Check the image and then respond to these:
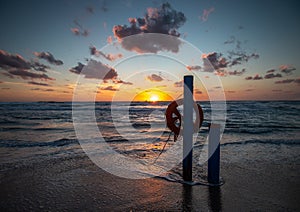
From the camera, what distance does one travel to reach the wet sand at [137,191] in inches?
122

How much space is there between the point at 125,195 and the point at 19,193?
217 cm

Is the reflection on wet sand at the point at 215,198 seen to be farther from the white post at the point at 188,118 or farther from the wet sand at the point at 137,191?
the white post at the point at 188,118

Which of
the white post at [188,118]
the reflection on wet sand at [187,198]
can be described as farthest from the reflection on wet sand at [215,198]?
the white post at [188,118]

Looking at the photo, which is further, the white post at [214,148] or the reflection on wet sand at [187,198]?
the white post at [214,148]

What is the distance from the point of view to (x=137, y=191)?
365cm

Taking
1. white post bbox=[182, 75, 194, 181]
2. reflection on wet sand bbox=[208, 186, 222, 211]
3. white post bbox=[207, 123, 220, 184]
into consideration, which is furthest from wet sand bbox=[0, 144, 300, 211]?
white post bbox=[182, 75, 194, 181]

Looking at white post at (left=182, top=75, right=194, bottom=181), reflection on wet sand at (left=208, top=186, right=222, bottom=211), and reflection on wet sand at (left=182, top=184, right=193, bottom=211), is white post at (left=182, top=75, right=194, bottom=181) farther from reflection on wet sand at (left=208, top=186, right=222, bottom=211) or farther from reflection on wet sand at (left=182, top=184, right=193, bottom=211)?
reflection on wet sand at (left=208, top=186, right=222, bottom=211)

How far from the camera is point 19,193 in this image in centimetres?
352

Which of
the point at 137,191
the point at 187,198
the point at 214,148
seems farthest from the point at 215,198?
the point at 137,191

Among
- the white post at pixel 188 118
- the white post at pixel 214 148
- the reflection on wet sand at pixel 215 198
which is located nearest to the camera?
the reflection on wet sand at pixel 215 198

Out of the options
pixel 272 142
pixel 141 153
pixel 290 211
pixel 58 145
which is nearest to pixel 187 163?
pixel 290 211

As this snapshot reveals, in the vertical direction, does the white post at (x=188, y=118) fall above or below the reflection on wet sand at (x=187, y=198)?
above

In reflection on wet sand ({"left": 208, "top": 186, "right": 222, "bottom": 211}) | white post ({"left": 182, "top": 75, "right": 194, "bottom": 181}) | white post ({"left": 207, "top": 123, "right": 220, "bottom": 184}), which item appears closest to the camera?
reflection on wet sand ({"left": 208, "top": 186, "right": 222, "bottom": 211})

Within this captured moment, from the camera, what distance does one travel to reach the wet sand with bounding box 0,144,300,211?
309 centimetres
